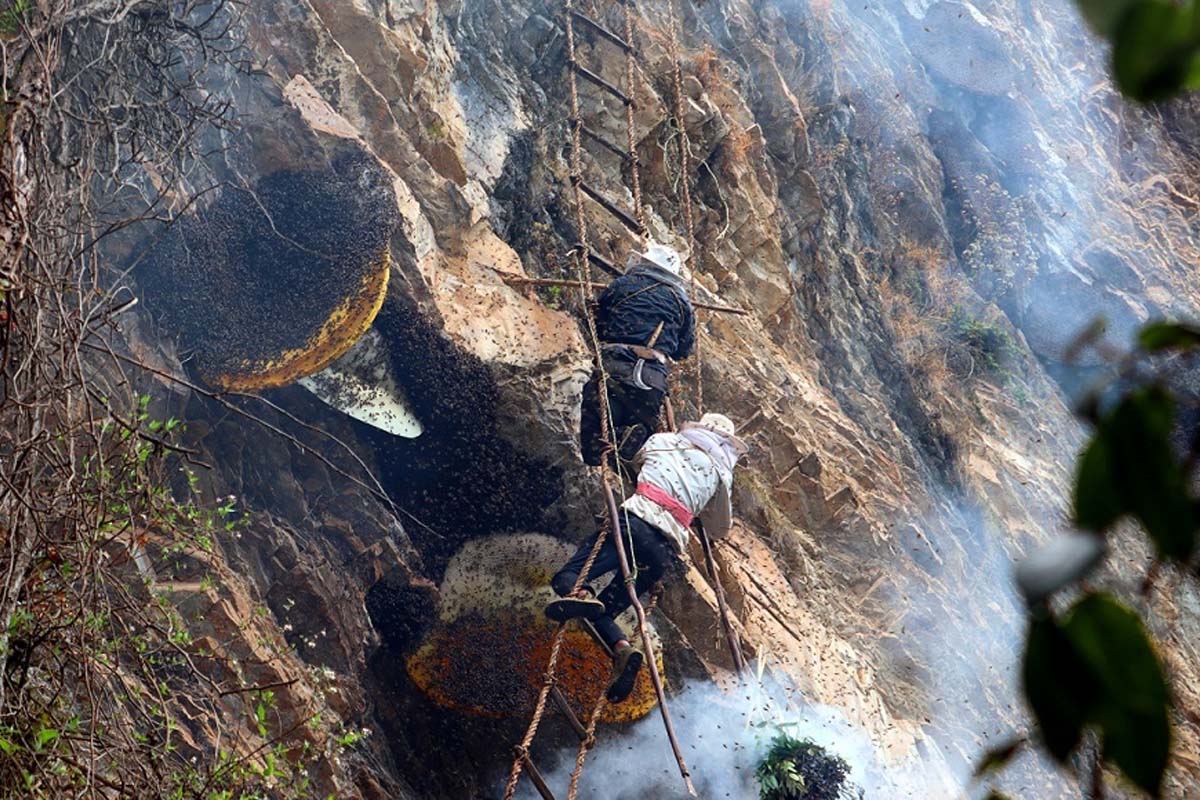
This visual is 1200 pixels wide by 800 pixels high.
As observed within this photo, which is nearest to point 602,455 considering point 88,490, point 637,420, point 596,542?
point 596,542

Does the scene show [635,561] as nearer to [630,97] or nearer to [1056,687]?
[630,97]

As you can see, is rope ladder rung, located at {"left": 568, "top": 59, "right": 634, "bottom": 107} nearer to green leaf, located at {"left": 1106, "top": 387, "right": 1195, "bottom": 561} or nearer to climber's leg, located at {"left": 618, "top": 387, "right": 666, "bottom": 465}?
climber's leg, located at {"left": 618, "top": 387, "right": 666, "bottom": 465}

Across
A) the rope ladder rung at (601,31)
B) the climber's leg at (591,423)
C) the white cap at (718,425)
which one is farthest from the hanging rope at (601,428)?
the white cap at (718,425)

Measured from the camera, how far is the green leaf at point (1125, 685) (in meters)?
0.82

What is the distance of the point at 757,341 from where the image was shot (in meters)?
10.1

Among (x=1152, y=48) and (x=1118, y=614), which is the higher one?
(x=1152, y=48)

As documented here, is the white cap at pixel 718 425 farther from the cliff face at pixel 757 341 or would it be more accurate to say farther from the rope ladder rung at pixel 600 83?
the rope ladder rung at pixel 600 83

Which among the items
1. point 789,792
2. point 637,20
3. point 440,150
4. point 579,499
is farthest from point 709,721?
point 637,20

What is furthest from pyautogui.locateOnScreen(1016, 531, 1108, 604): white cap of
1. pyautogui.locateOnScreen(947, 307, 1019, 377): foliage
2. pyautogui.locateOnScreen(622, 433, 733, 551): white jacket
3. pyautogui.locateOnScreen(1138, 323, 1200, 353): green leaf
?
pyautogui.locateOnScreen(947, 307, 1019, 377): foliage

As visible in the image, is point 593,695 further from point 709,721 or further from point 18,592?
point 18,592

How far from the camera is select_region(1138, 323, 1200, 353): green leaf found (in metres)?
0.88

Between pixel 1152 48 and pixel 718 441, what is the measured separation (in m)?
5.72

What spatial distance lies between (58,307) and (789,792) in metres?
4.68

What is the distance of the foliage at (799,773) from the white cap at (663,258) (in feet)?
10.2
